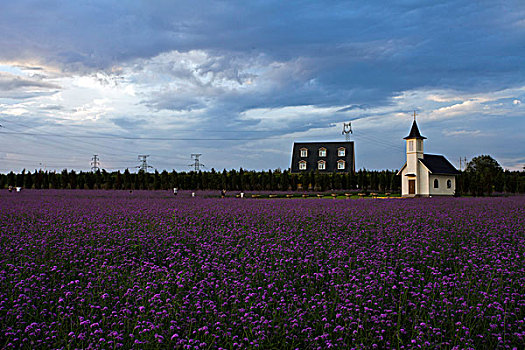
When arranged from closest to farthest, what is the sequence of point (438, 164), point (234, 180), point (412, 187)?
point (412, 187), point (438, 164), point (234, 180)

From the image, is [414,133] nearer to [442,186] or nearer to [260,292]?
[442,186]

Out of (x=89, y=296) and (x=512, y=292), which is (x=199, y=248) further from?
(x=512, y=292)

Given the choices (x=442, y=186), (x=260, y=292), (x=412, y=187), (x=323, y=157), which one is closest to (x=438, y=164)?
(x=442, y=186)

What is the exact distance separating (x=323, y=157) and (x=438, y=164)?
660 inches

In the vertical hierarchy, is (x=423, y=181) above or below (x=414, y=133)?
below

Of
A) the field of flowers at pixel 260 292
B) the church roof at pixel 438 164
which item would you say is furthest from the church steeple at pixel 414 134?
the field of flowers at pixel 260 292

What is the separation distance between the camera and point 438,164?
37906 millimetres

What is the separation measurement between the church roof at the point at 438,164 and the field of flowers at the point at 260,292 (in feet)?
91.6

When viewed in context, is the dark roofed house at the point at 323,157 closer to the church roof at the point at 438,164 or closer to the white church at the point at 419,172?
the church roof at the point at 438,164

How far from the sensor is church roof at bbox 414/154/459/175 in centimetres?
3569

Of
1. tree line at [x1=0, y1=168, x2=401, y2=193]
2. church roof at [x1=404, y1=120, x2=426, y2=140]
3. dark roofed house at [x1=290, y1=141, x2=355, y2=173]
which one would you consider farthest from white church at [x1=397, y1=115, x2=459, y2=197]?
dark roofed house at [x1=290, y1=141, x2=355, y2=173]

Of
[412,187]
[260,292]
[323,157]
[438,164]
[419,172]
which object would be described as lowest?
[260,292]

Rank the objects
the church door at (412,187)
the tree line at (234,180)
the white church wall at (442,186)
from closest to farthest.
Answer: the white church wall at (442,186), the church door at (412,187), the tree line at (234,180)

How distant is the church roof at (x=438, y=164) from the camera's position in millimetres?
35688
